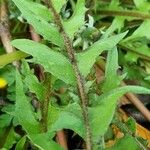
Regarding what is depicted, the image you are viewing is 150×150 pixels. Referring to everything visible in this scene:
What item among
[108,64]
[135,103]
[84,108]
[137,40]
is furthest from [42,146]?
[137,40]

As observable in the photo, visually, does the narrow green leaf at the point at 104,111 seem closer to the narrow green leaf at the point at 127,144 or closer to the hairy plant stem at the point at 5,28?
the narrow green leaf at the point at 127,144

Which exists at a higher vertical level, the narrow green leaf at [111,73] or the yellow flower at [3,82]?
the narrow green leaf at [111,73]

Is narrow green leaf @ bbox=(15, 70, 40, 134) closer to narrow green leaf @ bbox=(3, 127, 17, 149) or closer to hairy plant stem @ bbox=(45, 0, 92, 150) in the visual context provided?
hairy plant stem @ bbox=(45, 0, 92, 150)

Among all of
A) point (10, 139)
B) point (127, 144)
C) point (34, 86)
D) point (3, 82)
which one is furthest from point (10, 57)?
point (127, 144)

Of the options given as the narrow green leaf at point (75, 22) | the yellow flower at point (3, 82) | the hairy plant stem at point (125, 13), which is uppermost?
the narrow green leaf at point (75, 22)

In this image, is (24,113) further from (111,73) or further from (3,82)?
(3,82)

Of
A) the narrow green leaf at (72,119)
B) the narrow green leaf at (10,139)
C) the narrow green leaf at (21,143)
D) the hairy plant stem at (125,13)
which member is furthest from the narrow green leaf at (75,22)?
the hairy plant stem at (125,13)

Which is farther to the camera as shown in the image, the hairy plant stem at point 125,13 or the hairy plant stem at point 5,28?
the hairy plant stem at point 125,13
